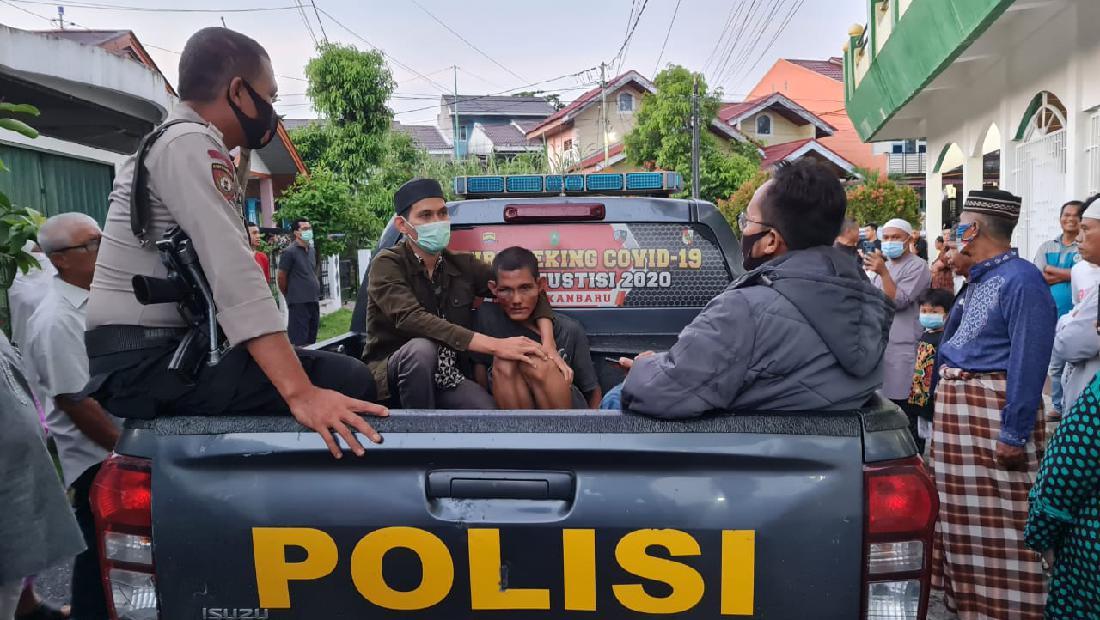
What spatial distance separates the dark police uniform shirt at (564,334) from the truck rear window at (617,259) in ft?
1.37

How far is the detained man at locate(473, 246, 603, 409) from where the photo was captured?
122 inches

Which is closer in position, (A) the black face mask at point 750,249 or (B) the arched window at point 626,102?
(A) the black face mask at point 750,249

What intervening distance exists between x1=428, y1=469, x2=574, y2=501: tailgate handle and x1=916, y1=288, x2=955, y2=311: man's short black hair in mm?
4985

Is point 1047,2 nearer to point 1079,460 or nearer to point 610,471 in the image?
point 1079,460

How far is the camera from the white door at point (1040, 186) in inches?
310

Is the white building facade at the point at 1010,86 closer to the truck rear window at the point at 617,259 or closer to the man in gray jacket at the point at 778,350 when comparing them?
the truck rear window at the point at 617,259

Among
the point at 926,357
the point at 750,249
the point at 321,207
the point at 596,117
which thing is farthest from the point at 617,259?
the point at 596,117

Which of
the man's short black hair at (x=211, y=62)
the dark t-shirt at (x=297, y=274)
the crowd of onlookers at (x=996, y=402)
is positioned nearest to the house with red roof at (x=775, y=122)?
the dark t-shirt at (x=297, y=274)

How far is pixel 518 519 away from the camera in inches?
77.5

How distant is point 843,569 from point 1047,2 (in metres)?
6.90

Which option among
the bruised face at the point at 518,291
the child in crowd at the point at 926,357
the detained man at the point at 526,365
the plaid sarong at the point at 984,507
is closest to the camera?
the detained man at the point at 526,365

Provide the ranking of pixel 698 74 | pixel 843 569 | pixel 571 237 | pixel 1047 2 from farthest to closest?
pixel 698 74
pixel 1047 2
pixel 571 237
pixel 843 569

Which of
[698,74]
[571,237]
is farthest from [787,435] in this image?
[698,74]

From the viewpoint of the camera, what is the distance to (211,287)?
223 cm
